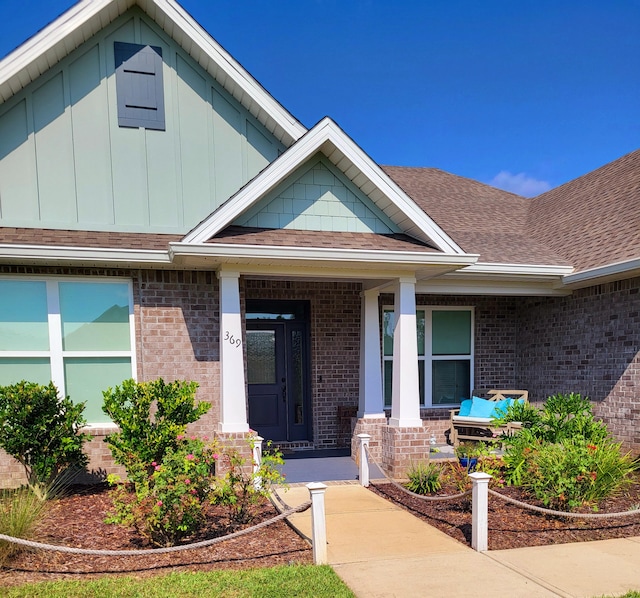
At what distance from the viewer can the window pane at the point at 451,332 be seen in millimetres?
10547

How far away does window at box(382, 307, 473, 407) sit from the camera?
10.3 metres

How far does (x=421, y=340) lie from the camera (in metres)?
10.4

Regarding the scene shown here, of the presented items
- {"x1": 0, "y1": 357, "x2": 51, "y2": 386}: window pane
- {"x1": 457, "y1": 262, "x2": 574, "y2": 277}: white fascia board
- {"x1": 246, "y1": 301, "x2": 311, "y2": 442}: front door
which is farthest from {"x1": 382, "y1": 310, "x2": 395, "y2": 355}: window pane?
{"x1": 0, "y1": 357, "x2": 51, "y2": 386}: window pane

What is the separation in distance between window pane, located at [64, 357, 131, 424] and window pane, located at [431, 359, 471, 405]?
6.12m

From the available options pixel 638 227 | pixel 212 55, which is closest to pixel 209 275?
pixel 212 55

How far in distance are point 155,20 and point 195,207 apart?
122 inches

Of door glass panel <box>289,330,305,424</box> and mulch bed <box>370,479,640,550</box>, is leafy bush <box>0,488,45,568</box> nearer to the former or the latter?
mulch bed <box>370,479,640,550</box>

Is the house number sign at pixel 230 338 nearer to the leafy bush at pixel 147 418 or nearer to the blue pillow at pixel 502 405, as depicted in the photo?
the leafy bush at pixel 147 418

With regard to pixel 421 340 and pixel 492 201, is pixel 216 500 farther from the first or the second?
pixel 492 201

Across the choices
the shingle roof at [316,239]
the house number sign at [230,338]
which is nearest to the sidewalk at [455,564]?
the house number sign at [230,338]

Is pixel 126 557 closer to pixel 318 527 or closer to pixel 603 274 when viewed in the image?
pixel 318 527

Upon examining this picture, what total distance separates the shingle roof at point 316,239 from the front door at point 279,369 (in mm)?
2616

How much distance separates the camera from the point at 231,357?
7219 millimetres

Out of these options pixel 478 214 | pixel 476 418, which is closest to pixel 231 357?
pixel 476 418
